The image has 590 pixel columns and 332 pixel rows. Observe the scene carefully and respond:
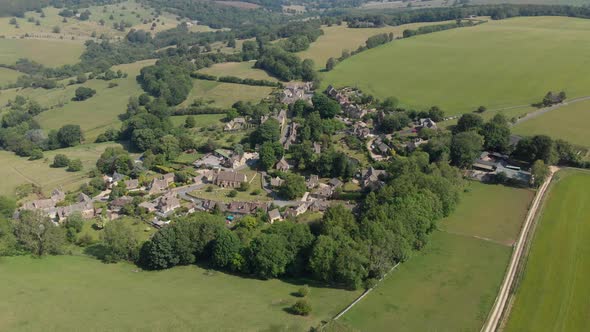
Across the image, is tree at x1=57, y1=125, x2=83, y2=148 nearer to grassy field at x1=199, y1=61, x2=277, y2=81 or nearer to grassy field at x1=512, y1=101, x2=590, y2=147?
grassy field at x1=199, y1=61, x2=277, y2=81

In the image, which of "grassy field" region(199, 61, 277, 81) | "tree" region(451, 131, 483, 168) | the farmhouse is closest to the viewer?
"tree" region(451, 131, 483, 168)

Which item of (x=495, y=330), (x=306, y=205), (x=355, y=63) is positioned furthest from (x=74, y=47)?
(x=495, y=330)

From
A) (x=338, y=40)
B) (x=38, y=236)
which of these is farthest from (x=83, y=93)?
(x=338, y=40)

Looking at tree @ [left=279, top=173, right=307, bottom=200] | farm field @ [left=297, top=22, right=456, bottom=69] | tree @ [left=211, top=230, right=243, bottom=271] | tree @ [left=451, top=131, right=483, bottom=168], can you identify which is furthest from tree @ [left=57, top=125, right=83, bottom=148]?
tree @ [left=451, top=131, right=483, bottom=168]

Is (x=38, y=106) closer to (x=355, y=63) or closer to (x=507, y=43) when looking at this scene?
(x=355, y=63)

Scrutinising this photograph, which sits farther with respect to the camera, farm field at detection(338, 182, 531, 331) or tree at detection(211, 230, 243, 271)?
tree at detection(211, 230, 243, 271)

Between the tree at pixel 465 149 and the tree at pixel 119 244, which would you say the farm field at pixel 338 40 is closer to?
the tree at pixel 465 149

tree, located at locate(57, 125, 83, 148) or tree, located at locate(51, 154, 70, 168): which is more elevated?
tree, located at locate(57, 125, 83, 148)

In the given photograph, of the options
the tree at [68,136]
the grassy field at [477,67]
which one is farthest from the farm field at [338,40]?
the tree at [68,136]
